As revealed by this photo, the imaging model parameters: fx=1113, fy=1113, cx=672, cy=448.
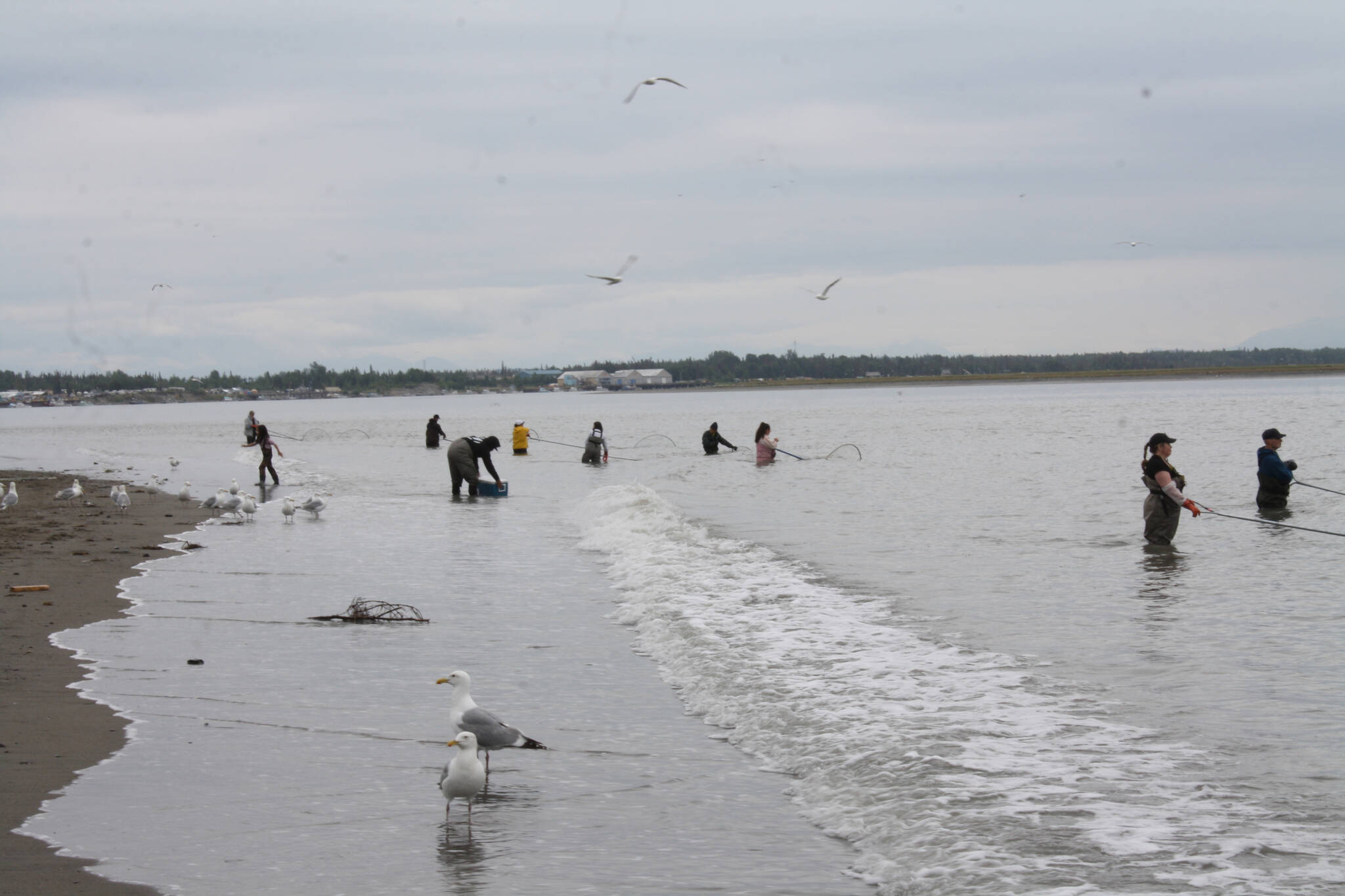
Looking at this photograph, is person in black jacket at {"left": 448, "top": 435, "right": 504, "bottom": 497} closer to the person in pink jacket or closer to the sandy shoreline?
the sandy shoreline

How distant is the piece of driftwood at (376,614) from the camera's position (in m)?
10.8

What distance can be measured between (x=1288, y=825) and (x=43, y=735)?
23.1 feet

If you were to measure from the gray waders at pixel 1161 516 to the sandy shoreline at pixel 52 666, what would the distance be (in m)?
13.5

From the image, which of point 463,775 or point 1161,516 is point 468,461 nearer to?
point 1161,516

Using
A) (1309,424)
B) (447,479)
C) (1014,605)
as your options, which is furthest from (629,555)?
(1309,424)

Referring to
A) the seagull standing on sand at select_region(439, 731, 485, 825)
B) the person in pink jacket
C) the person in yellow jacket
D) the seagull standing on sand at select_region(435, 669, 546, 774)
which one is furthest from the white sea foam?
the person in yellow jacket

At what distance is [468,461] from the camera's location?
83.4 feet

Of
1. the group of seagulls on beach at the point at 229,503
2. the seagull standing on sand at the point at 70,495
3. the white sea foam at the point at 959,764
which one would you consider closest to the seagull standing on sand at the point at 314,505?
the group of seagulls on beach at the point at 229,503

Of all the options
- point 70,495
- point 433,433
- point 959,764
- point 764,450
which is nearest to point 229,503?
point 70,495

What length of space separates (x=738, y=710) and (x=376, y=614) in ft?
15.9

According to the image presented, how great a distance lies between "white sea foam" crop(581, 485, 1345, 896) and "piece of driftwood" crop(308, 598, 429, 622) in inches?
86.0

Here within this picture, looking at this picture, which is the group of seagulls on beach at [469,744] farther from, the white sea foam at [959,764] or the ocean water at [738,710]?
the white sea foam at [959,764]

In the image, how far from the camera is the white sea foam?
16.8 ft

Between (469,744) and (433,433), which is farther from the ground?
(433,433)
